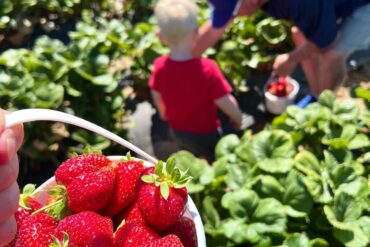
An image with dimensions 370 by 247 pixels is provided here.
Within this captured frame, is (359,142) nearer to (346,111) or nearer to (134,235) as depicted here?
(346,111)

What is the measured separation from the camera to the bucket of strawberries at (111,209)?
1104mm

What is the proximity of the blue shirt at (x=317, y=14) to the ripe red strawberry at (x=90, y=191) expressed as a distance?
1.73 metres

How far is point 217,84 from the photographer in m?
2.51

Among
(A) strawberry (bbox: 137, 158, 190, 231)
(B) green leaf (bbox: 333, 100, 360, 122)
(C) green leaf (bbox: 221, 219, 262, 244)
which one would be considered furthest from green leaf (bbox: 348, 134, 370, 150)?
A: (A) strawberry (bbox: 137, 158, 190, 231)

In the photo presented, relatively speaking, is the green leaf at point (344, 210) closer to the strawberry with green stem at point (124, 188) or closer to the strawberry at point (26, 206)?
the strawberry with green stem at point (124, 188)

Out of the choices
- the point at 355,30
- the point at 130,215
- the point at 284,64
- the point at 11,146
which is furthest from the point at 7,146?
the point at 355,30

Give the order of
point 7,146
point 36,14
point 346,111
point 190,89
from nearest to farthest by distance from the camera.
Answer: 1. point 7,146
2. point 346,111
3. point 190,89
4. point 36,14

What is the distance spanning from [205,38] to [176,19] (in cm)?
31

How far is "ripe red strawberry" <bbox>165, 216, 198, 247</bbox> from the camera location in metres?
1.16

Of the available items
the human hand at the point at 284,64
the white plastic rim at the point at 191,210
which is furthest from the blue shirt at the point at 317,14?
the white plastic rim at the point at 191,210

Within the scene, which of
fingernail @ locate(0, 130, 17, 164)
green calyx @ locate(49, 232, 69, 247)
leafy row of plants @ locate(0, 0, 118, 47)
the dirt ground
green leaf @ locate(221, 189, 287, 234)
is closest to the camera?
fingernail @ locate(0, 130, 17, 164)

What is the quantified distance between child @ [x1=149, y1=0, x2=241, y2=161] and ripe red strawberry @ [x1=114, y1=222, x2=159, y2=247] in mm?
1395

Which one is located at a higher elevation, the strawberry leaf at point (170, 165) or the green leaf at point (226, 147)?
the strawberry leaf at point (170, 165)

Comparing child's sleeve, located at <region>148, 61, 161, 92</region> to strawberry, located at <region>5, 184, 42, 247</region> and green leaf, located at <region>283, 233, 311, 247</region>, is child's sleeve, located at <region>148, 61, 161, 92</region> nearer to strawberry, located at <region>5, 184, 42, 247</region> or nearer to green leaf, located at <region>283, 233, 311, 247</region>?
green leaf, located at <region>283, 233, 311, 247</region>
